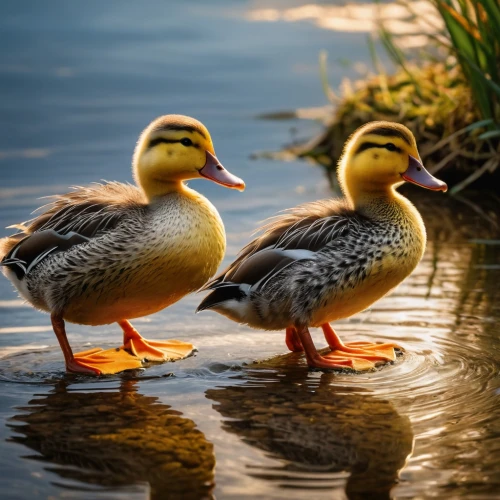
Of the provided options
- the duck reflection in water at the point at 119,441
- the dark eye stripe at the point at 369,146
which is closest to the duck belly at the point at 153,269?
the duck reflection in water at the point at 119,441

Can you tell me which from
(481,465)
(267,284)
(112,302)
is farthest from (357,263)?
(481,465)

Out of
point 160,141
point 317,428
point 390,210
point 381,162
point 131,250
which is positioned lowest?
point 317,428

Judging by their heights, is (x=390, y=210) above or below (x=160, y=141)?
below

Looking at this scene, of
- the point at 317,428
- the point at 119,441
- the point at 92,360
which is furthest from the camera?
the point at 92,360

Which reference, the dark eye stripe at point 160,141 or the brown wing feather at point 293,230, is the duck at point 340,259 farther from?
the dark eye stripe at point 160,141

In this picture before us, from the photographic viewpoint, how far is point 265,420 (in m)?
4.85

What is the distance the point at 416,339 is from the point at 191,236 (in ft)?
5.05

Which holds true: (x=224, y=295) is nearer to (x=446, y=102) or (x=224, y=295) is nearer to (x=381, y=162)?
(x=381, y=162)

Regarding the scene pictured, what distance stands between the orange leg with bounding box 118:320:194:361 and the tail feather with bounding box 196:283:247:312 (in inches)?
12.1

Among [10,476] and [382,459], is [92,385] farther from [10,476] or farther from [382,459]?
[382,459]

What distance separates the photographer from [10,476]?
4.16 metres

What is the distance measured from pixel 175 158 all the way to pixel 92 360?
128 centimetres

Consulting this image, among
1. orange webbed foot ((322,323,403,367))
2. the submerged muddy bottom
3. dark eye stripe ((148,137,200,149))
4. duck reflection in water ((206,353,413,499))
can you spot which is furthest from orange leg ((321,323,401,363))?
dark eye stripe ((148,137,200,149))

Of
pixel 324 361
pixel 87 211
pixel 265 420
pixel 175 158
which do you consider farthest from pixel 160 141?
pixel 265 420
